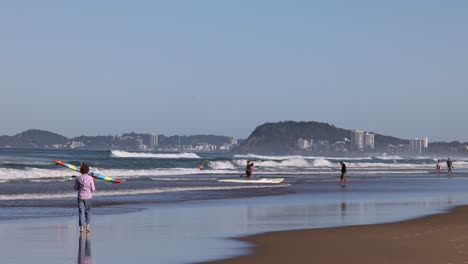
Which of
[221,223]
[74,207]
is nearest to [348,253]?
[221,223]

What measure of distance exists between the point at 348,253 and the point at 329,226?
Answer: 5171 millimetres

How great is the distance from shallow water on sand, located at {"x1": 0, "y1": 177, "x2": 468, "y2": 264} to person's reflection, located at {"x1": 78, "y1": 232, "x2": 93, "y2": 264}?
0.03 metres

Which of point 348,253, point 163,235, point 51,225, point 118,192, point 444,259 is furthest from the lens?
point 118,192

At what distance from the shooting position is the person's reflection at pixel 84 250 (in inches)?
540

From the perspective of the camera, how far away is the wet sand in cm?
1394

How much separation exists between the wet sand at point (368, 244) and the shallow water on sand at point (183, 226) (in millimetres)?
743

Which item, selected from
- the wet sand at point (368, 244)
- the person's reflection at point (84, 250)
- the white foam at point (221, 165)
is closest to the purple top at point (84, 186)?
the person's reflection at point (84, 250)

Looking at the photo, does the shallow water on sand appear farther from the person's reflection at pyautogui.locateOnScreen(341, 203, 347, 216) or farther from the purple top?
the purple top

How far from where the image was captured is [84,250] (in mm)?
15008

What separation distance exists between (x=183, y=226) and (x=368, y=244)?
5.12m

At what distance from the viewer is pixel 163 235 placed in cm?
1753

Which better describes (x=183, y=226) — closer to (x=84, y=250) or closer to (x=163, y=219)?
(x=163, y=219)

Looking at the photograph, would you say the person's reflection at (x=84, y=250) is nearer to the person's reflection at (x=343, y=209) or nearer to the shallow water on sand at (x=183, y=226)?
the shallow water on sand at (x=183, y=226)

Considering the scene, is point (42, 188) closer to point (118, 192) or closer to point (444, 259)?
point (118, 192)
